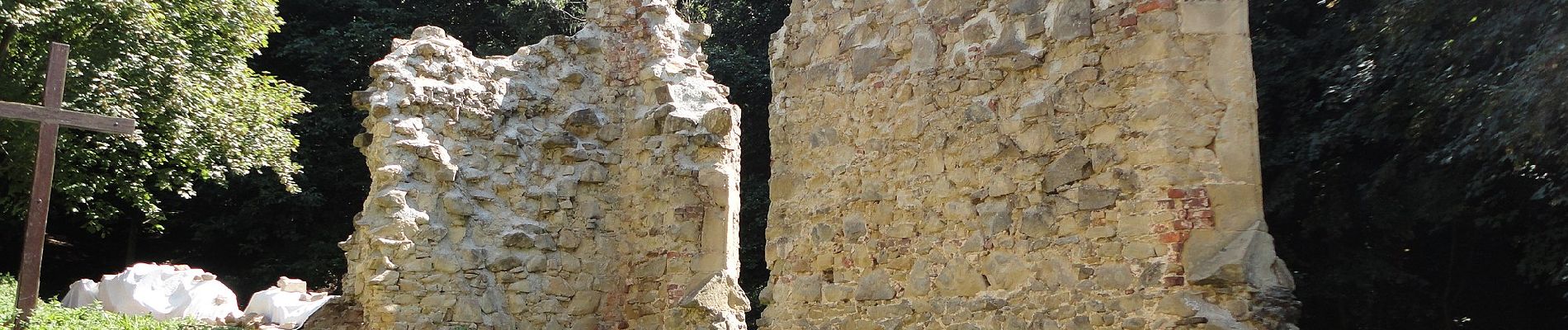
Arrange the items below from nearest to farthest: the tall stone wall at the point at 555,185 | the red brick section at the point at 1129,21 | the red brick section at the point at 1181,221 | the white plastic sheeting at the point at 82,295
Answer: the red brick section at the point at 1181,221 → the red brick section at the point at 1129,21 → the tall stone wall at the point at 555,185 → the white plastic sheeting at the point at 82,295

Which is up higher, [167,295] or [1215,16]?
[1215,16]

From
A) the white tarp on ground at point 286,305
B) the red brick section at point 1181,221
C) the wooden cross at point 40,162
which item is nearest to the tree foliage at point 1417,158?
the red brick section at point 1181,221

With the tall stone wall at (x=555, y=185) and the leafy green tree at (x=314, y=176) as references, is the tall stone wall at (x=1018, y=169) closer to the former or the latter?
the tall stone wall at (x=555, y=185)

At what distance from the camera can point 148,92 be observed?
12992 millimetres

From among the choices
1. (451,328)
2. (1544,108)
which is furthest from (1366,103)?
(451,328)

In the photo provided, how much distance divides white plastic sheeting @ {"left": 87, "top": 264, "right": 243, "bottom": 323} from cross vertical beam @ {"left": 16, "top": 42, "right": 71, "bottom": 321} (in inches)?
178

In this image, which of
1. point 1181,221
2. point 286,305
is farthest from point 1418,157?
point 286,305

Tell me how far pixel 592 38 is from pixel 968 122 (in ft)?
15.7

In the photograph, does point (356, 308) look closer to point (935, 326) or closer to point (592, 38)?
point (592, 38)

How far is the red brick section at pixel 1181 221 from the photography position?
494 centimetres

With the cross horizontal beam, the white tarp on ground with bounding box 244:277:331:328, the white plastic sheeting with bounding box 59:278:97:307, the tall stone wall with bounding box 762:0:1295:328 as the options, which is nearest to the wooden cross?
the cross horizontal beam

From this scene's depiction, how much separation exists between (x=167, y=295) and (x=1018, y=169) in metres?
9.84

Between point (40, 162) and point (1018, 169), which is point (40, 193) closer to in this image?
point (40, 162)

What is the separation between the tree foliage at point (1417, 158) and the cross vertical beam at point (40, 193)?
8696 millimetres
